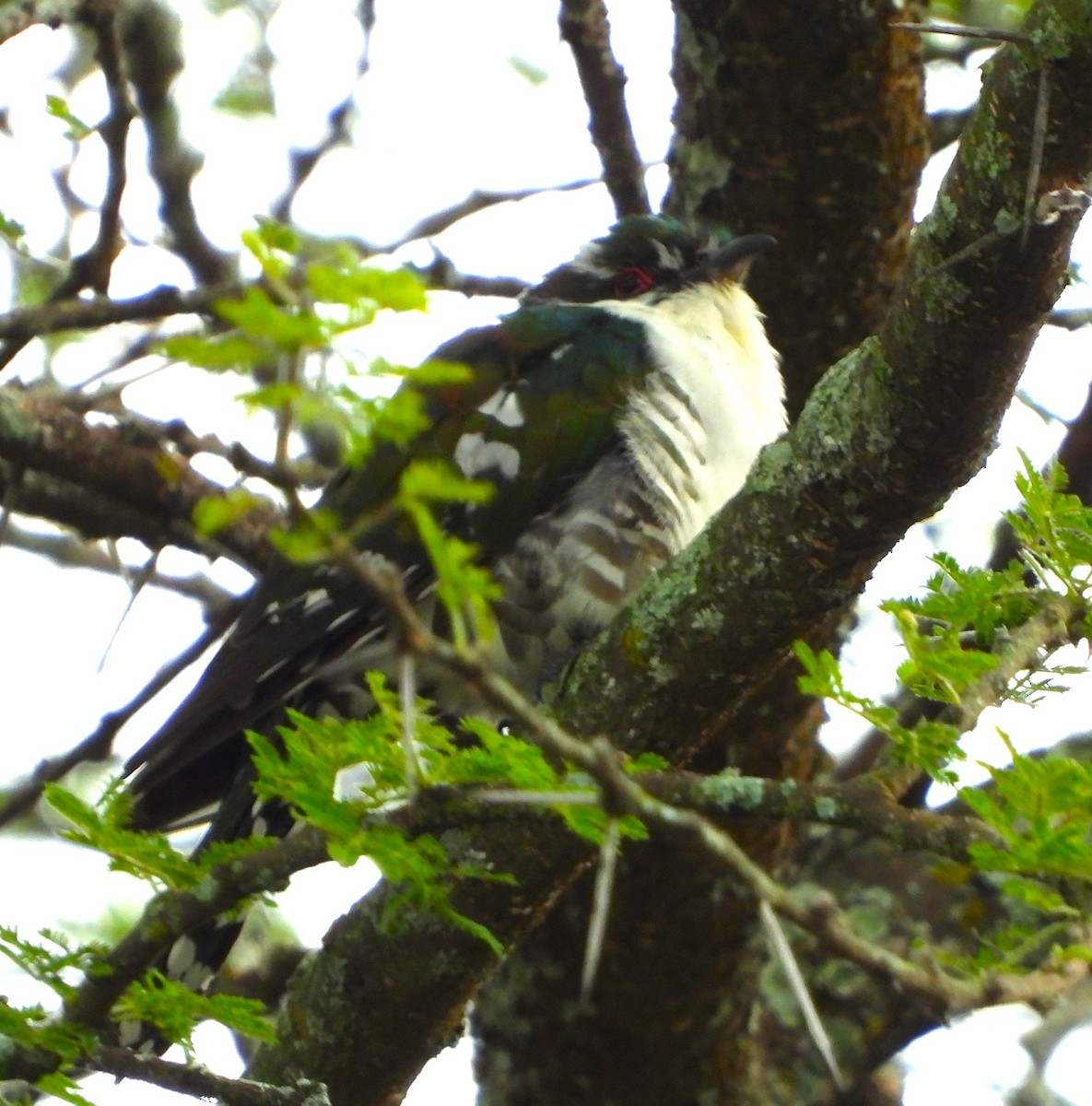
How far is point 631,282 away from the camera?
A: 13.7ft

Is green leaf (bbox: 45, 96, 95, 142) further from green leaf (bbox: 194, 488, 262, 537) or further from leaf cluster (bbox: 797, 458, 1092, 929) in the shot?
green leaf (bbox: 194, 488, 262, 537)

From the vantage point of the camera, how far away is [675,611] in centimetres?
227

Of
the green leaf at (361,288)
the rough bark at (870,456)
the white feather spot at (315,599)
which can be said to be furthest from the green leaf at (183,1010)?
the white feather spot at (315,599)

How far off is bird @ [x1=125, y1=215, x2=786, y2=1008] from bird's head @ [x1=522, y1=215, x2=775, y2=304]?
0.08 metres

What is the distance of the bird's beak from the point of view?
3.71 metres

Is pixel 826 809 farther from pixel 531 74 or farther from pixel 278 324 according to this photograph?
pixel 531 74

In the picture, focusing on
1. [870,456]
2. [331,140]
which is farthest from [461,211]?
[870,456]

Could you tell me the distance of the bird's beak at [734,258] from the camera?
371cm

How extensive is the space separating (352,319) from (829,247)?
2.78 m

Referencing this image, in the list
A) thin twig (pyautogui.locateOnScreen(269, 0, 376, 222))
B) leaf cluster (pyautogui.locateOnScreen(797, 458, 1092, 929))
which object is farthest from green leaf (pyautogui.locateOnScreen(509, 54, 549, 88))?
leaf cluster (pyautogui.locateOnScreen(797, 458, 1092, 929))

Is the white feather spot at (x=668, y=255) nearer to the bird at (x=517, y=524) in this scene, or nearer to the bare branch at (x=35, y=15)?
the bird at (x=517, y=524)

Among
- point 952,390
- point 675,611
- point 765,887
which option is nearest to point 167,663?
point 675,611

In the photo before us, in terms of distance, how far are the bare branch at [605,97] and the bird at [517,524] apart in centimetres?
40

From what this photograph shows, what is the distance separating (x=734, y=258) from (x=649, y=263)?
39 centimetres
